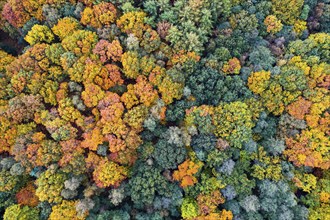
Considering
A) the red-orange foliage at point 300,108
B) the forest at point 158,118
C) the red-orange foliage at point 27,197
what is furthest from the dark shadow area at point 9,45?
the red-orange foliage at point 300,108

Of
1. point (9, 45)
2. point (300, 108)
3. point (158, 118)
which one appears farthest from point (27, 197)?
point (300, 108)

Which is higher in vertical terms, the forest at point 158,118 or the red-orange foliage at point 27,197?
the forest at point 158,118

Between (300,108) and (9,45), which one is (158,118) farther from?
(9,45)

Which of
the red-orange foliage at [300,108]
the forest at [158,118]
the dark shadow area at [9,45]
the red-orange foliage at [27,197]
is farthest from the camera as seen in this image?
the dark shadow area at [9,45]

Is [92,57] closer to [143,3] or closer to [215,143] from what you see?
[143,3]

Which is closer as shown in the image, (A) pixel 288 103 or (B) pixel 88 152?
(B) pixel 88 152

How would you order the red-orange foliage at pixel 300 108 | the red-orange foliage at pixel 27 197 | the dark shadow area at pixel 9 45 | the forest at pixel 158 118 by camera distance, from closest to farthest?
the forest at pixel 158 118 < the red-orange foliage at pixel 27 197 < the red-orange foliage at pixel 300 108 < the dark shadow area at pixel 9 45

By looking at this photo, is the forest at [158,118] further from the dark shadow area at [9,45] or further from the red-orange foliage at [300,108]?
the dark shadow area at [9,45]

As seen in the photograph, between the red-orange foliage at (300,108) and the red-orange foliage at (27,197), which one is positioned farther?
the red-orange foliage at (300,108)

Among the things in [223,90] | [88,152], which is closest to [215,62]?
[223,90]

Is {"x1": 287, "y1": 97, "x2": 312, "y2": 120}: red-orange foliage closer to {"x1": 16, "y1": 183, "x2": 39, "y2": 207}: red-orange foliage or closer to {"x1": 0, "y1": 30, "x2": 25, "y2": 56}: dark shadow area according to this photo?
{"x1": 16, "y1": 183, "x2": 39, "y2": 207}: red-orange foliage
